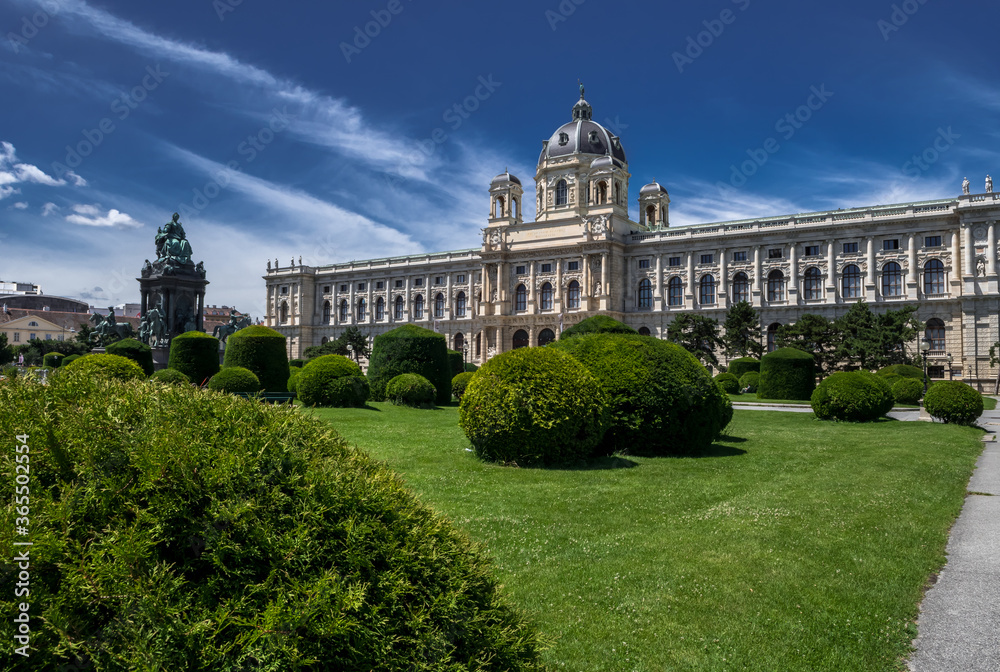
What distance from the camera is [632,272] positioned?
62906 millimetres

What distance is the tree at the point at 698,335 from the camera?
5288 cm

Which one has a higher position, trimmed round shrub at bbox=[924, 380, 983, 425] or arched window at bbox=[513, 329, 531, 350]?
arched window at bbox=[513, 329, 531, 350]

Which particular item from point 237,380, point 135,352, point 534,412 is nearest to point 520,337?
point 135,352

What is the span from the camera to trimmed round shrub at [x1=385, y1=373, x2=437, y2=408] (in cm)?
2269

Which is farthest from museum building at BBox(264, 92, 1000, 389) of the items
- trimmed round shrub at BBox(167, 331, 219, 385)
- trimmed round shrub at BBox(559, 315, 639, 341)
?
trimmed round shrub at BBox(167, 331, 219, 385)

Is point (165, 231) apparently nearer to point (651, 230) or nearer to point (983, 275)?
point (651, 230)

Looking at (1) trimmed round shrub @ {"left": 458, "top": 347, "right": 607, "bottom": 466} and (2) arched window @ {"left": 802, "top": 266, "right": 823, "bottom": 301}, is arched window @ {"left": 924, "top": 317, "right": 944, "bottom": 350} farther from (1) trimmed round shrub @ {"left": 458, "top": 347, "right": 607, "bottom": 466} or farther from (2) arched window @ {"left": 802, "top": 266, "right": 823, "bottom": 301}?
(1) trimmed round shrub @ {"left": 458, "top": 347, "right": 607, "bottom": 466}

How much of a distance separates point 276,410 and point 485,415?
8.41 m

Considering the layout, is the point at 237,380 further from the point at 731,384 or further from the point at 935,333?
the point at 935,333

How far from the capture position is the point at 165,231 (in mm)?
40656

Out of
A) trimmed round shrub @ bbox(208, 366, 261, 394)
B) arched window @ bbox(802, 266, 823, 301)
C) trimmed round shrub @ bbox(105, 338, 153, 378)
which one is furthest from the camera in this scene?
arched window @ bbox(802, 266, 823, 301)

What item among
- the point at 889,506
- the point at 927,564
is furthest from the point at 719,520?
the point at 889,506

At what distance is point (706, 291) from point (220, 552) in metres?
61.0

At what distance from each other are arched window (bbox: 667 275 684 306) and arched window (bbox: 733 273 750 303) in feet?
15.2
